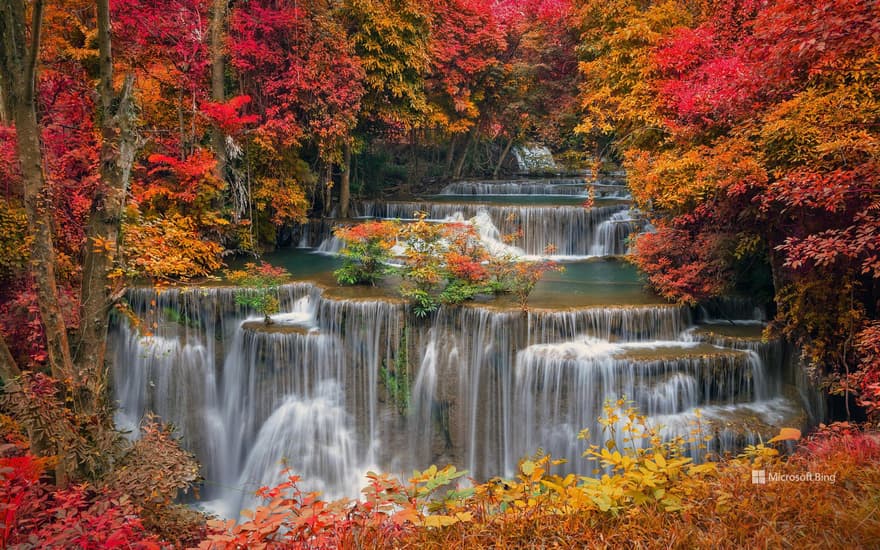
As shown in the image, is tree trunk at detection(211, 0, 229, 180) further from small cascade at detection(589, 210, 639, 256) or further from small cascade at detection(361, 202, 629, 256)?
small cascade at detection(589, 210, 639, 256)

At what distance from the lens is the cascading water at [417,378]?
7734 millimetres

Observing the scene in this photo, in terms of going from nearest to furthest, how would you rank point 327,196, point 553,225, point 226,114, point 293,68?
point 226,114 < point 293,68 < point 553,225 < point 327,196

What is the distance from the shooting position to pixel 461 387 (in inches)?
348

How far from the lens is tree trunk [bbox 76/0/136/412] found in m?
5.61

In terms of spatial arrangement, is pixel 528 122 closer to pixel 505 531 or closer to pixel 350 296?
pixel 350 296

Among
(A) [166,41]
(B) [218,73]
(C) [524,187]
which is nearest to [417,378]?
(B) [218,73]

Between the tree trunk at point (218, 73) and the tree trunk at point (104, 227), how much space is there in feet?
23.4

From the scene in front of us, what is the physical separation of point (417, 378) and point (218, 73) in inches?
374

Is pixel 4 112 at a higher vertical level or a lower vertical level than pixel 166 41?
lower

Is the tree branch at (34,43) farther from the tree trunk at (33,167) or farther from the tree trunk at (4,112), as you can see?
the tree trunk at (4,112)

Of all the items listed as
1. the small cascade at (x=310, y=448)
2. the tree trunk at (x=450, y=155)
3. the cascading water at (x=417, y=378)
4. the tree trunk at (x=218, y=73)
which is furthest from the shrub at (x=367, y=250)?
the tree trunk at (x=450, y=155)

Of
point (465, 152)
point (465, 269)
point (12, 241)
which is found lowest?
point (465, 269)

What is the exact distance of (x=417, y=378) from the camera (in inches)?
356

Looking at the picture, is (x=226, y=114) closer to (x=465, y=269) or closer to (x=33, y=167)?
(x=465, y=269)
